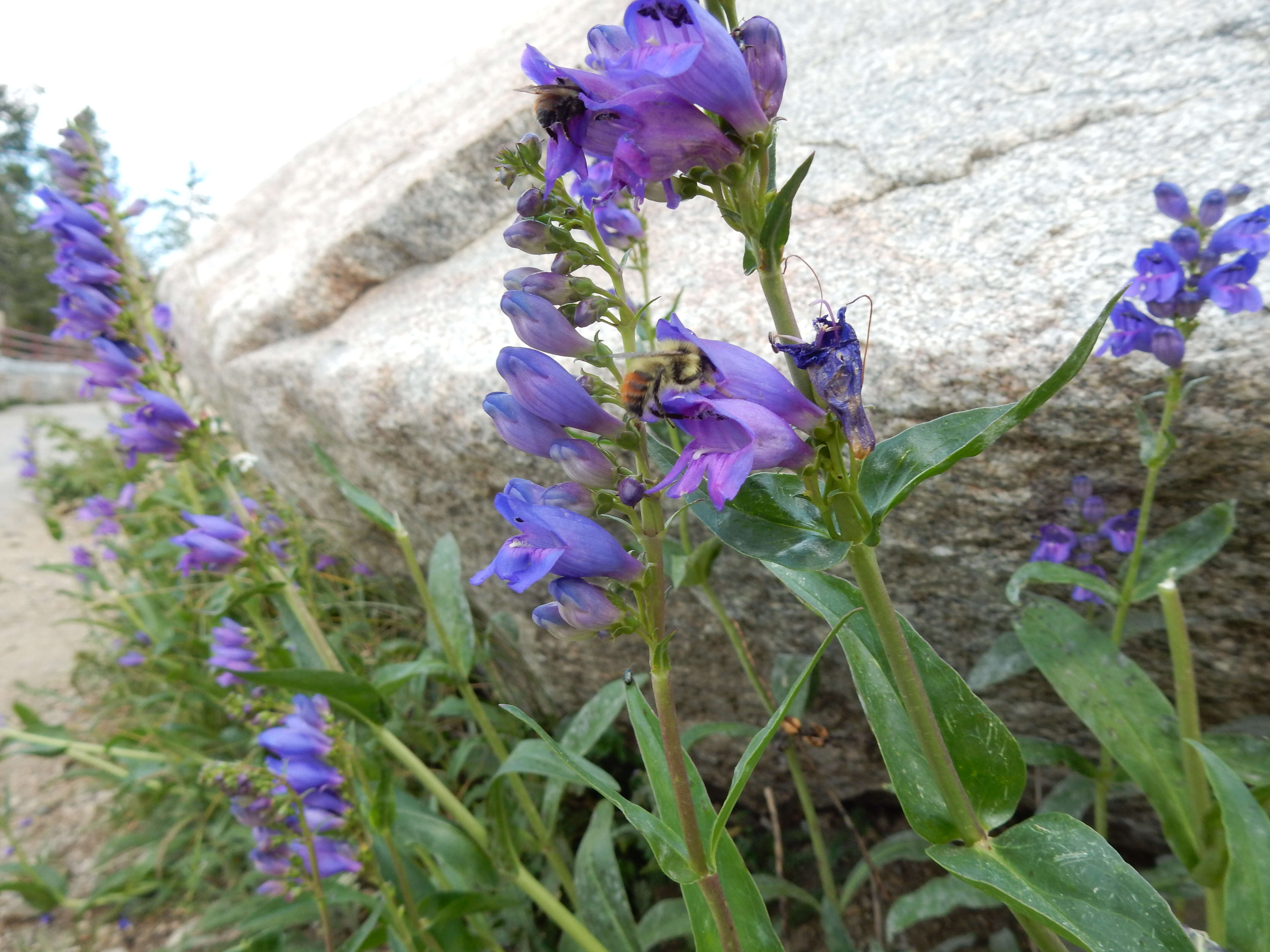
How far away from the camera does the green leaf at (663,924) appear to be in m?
2.28

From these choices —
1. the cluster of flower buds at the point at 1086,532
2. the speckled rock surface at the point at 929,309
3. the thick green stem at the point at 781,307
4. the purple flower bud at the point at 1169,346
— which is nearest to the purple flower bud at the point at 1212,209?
the speckled rock surface at the point at 929,309

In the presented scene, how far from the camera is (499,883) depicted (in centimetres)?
247

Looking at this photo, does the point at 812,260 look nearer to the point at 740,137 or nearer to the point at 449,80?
the point at 740,137

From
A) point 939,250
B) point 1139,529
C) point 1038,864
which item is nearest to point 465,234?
point 939,250

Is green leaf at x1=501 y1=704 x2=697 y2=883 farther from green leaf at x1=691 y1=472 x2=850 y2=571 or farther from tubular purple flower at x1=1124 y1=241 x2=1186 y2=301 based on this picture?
tubular purple flower at x1=1124 y1=241 x2=1186 y2=301

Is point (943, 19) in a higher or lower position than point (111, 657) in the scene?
higher

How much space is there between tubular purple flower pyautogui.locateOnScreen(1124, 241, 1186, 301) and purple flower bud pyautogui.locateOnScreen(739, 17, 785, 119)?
1.09m

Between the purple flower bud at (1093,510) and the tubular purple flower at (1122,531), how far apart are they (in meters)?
0.02

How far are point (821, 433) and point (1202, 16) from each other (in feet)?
9.30

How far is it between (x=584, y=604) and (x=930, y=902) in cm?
159

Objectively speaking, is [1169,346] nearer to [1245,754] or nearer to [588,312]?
[1245,754]

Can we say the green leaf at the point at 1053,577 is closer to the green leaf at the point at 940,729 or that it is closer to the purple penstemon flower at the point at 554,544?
the green leaf at the point at 940,729

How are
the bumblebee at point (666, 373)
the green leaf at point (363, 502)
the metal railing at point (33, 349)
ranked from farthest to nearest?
1. the metal railing at point (33, 349)
2. the green leaf at point (363, 502)
3. the bumblebee at point (666, 373)

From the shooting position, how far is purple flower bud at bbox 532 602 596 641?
139 centimetres
